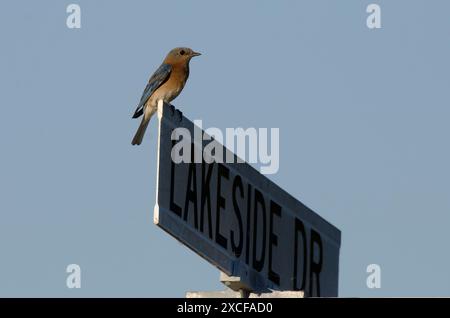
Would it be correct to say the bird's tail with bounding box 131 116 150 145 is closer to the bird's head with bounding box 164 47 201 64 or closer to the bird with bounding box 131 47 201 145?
the bird with bounding box 131 47 201 145

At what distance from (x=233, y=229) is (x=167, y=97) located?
5.82m

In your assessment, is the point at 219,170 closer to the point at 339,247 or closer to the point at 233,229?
the point at 233,229

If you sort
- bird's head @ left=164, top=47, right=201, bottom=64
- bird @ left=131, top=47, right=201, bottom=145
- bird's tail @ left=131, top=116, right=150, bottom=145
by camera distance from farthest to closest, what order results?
bird's head @ left=164, top=47, right=201, bottom=64, bird @ left=131, top=47, right=201, bottom=145, bird's tail @ left=131, top=116, right=150, bottom=145

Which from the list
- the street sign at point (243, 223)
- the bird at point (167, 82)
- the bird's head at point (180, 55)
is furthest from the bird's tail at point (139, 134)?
the street sign at point (243, 223)

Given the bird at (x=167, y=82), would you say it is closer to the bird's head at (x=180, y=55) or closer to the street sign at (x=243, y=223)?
the bird's head at (x=180, y=55)

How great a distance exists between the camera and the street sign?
5.95m

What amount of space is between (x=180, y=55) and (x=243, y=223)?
244 inches

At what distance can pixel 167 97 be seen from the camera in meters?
12.3

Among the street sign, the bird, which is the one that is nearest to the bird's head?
the bird

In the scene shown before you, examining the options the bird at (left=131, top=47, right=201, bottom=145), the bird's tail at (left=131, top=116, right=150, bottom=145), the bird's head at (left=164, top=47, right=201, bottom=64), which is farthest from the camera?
the bird's head at (left=164, top=47, right=201, bottom=64)

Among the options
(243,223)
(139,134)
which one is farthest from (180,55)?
(243,223)

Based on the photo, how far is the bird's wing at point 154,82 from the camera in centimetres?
1198

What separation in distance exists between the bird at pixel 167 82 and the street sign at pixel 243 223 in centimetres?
410
